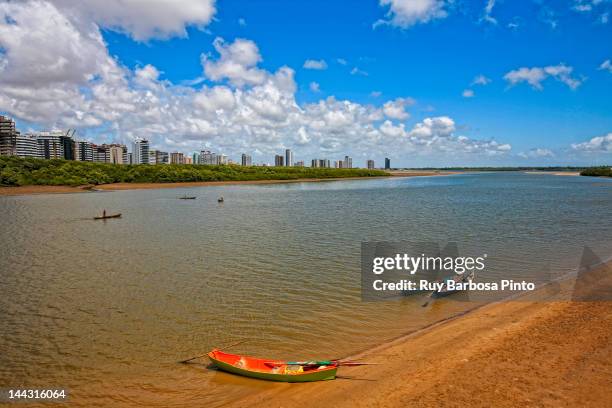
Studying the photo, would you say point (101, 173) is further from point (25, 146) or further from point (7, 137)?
point (25, 146)

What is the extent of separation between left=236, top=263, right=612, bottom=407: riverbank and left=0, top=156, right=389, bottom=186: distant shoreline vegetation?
115 m

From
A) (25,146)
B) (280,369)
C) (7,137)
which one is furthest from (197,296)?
(25,146)

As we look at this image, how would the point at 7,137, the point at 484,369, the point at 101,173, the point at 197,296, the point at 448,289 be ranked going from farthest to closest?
the point at 7,137 < the point at 101,173 < the point at 197,296 < the point at 448,289 < the point at 484,369

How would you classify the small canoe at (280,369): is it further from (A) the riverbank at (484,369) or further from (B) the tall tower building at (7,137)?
(B) the tall tower building at (7,137)

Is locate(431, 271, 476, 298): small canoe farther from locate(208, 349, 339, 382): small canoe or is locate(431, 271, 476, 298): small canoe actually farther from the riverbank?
locate(208, 349, 339, 382): small canoe

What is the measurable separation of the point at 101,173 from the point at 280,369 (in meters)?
126

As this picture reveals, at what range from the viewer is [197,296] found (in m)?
18.6

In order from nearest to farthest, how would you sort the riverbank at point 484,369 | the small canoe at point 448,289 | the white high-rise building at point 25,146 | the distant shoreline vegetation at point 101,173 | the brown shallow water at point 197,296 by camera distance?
the riverbank at point 484,369 → the brown shallow water at point 197,296 → the small canoe at point 448,289 → the distant shoreline vegetation at point 101,173 → the white high-rise building at point 25,146

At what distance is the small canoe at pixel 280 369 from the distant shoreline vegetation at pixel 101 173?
11185 centimetres

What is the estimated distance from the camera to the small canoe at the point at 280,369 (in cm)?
1063

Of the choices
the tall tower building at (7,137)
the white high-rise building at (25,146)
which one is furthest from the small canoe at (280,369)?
the white high-rise building at (25,146)

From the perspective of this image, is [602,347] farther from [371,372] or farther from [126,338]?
[126,338]

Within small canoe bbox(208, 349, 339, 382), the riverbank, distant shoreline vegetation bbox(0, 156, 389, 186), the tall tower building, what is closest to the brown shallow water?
small canoe bbox(208, 349, 339, 382)

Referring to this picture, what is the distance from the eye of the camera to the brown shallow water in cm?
1183
